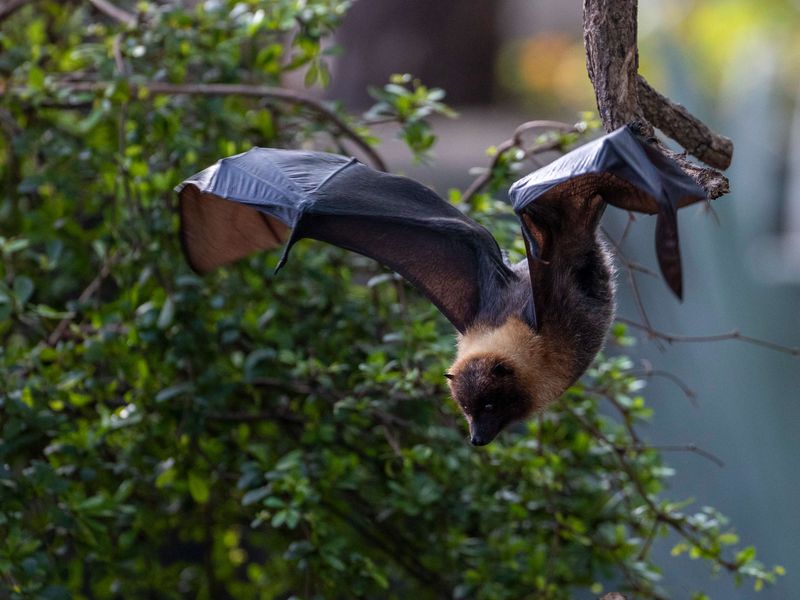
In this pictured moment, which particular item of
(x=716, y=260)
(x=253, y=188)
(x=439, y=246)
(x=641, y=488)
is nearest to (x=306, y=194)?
(x=253, y=188)

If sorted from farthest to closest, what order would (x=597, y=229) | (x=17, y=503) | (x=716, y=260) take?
(x=716, y=260) → (x=17, y=503) → (x=597, y=229)

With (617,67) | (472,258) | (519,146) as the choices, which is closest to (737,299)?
(519,146)

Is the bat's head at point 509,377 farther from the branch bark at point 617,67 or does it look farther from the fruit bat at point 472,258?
the branch bark at point 617,67

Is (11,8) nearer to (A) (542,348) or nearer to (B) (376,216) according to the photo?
(B) (376,216)

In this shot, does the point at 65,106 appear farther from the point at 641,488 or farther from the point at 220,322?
the point at 641,488

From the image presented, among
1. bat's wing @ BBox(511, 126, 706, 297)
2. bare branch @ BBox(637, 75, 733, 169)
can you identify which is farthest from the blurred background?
bat's wing @ BBox(511, 126, 706, 297)

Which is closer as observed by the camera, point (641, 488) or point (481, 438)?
point (481, 438)

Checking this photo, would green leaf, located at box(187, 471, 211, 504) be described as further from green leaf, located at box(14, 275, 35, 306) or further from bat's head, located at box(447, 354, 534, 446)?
bat's head, located at box(447, 354, 534, 446)

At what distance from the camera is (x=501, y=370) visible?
1907mm

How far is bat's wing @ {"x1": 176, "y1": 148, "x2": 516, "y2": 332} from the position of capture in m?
1.93

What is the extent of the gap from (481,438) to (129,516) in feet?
3.39

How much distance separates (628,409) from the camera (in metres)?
2.41

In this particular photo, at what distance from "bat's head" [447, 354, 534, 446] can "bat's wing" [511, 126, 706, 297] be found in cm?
47

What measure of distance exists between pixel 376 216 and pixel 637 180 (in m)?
0.72
